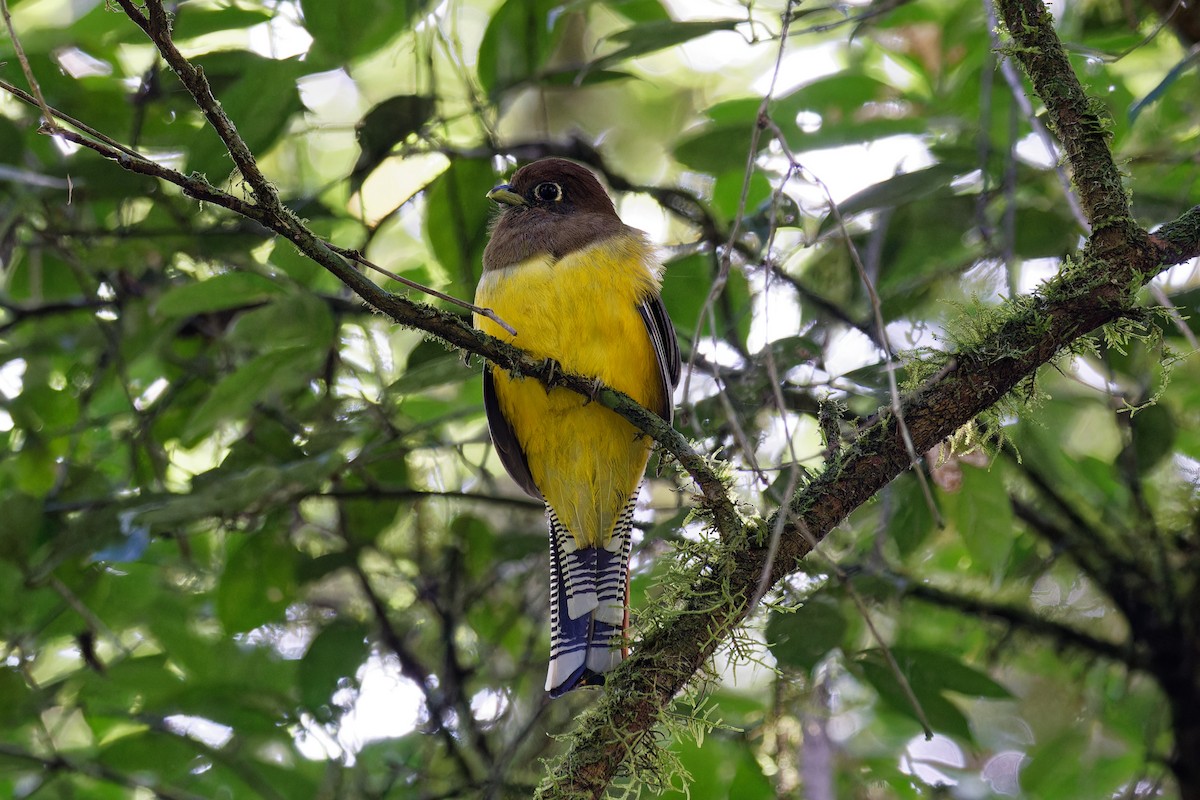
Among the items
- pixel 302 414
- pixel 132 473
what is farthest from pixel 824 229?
pixel 132 473

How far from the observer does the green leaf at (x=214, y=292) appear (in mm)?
2809

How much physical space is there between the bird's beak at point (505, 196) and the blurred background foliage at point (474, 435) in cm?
6

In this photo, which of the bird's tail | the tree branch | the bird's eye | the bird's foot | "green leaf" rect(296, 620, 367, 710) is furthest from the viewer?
the bird's eye

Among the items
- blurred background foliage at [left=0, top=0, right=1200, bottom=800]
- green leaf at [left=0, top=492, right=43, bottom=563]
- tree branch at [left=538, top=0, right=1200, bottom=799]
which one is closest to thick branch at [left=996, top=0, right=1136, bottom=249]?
tree branch at [left=538, top=0, right=1200, bottom=799]

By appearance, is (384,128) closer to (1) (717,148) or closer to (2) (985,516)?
(1) (717,148)

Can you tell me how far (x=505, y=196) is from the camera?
332 centimetres

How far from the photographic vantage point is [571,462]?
3117 mm

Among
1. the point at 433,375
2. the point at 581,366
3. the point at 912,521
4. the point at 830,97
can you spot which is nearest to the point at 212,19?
the point at 433,375

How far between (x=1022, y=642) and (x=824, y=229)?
169 cm

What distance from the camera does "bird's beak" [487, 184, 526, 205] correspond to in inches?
129

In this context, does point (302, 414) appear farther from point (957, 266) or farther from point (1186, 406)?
point (1186, 406)

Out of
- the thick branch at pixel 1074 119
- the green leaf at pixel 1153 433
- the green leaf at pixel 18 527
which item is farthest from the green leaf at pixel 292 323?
the green leaf at pixel 1153 433

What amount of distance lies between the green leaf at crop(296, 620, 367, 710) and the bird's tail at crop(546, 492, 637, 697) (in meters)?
0.74

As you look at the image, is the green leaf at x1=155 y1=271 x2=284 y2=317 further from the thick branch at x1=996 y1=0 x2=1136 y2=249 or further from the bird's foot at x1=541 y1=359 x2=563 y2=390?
the thick branch at x1=996 y1=0 x2=1136 y2=249
